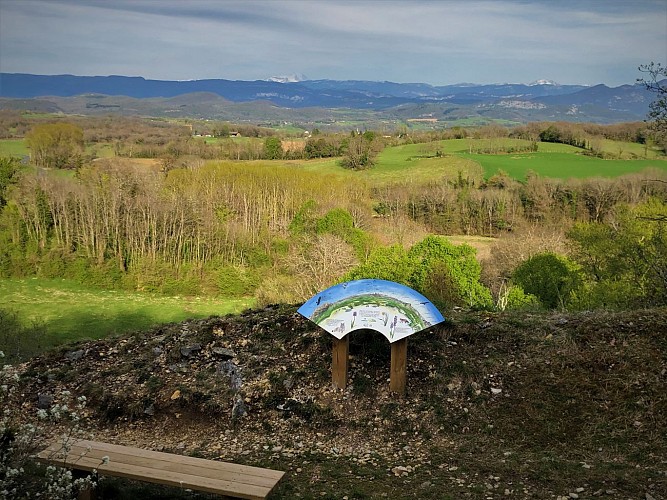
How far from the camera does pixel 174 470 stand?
6531 mm

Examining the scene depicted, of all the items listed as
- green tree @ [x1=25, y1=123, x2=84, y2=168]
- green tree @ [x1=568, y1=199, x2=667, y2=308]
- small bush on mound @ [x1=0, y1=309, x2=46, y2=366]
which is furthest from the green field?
small bush on mound @ [x1=0, y1=309, x2=46, y2=366]

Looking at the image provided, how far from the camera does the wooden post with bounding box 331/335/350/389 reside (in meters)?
9.39

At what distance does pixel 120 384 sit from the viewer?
33.7 ft

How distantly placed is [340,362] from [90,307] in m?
39.5

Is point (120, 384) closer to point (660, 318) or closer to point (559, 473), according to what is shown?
point (559, 473)

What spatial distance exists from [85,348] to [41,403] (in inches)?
84.8

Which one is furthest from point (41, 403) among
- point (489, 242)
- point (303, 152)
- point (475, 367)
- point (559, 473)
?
point (303, 152)

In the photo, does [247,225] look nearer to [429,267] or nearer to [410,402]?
[429,267]

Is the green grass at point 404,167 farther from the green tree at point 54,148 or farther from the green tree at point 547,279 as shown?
the green tree at point 547,279

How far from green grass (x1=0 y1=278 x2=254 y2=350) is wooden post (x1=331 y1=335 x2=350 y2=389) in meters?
30.6

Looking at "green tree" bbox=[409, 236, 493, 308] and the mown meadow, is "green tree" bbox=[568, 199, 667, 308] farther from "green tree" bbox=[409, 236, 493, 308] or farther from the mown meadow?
"green tree" bbox=[409, 236, 493, 308]

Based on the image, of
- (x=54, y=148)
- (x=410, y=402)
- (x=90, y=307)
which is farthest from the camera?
(x=54, y=148)

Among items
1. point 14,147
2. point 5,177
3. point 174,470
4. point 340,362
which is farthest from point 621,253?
point 14,147

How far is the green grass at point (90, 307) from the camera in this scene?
3903cm
